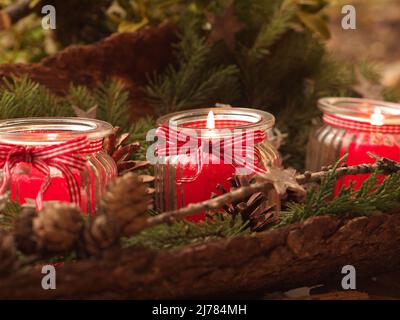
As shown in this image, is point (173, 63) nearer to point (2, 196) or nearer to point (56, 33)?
Result: point (56, 33)

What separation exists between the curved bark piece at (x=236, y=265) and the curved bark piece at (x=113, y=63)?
0.56 m

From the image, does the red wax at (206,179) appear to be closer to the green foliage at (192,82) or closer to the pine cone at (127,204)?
the pine cone at (127,204)

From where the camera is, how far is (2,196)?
68 cm

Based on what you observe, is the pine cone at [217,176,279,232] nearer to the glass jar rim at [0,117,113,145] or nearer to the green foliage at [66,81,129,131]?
the glass jar rim at [0,117,113,145]

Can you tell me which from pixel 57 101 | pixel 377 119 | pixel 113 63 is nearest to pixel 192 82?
pixel 113 63

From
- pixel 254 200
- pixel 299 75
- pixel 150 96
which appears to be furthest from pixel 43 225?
pixel 299 75

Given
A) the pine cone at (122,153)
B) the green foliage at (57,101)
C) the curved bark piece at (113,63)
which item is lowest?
the pine cone at (122,153)

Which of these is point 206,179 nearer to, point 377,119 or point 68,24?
point 377,119

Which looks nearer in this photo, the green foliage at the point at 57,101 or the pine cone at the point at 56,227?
the pine cone at the point at 56,227

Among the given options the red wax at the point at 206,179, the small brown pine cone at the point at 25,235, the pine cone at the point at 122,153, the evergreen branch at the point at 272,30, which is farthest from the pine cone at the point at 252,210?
the evergreen branch at the point at 272,30

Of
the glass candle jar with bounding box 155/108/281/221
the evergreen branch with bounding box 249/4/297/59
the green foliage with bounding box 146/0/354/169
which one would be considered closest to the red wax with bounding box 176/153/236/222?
the glass candle jar with bounding box 155/108/281/221

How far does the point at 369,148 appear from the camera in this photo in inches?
37.6

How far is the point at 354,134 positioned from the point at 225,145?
297 mm

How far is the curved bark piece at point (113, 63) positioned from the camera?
1.10 metres
